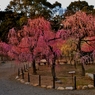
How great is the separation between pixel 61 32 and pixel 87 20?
229cm

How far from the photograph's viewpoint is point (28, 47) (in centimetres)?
1761

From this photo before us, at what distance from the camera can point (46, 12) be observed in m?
30.5

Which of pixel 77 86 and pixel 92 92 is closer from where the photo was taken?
pixel 92 92

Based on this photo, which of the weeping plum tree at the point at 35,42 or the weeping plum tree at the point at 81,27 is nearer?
the weeping plum tree at the point at 35,42

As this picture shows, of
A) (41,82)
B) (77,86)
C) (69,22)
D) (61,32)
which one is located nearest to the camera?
(77,86)

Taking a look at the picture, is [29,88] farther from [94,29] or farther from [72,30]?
[94,29]

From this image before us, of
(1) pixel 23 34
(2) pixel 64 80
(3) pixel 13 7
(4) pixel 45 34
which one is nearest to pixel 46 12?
(3) pixel 13 7

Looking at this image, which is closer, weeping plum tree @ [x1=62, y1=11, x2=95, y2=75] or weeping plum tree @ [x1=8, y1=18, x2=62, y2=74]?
weeping plum tree @ [x1=8, y1=18, x2=62, y2=74]

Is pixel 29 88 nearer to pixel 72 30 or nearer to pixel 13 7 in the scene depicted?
pixel 72 30

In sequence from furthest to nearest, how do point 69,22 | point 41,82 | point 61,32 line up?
point 69,22 < point 61,32 < point 41,82

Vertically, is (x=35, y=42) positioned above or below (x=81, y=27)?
below

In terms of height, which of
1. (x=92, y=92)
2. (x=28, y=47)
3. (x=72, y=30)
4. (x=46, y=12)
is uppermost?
(x=46, y=12)

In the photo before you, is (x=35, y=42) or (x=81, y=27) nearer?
(x=81, y=27)

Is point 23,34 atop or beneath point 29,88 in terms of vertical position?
atop
